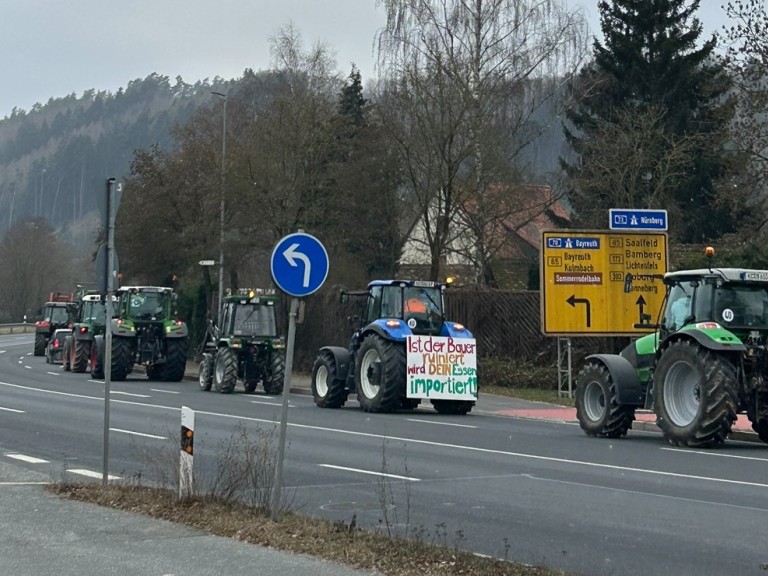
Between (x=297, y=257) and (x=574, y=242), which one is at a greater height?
(x=574, y=242)

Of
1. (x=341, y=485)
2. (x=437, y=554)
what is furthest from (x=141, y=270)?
(x=437, y=554)

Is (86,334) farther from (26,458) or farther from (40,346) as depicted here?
(26,458)

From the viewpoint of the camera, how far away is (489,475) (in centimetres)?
1398

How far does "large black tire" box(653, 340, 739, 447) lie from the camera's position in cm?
1653

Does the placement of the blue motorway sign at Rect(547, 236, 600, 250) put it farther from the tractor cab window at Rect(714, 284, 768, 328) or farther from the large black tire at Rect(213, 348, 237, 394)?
the tractor cab window at Rect(714, 284, 768, 328)

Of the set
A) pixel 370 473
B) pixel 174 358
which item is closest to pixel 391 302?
pixel 370 473

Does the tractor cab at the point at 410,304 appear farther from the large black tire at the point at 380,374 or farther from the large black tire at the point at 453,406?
the large black tire at the point at 453,406

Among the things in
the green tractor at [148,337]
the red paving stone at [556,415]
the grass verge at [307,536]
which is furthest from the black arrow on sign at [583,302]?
the grass verge at [307,536]

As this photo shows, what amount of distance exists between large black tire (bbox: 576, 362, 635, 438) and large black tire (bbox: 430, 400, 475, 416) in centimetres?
515

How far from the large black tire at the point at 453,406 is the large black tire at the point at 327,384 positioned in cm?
186

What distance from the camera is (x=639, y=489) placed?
12.7 m

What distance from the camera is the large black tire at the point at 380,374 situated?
2338 centimetres

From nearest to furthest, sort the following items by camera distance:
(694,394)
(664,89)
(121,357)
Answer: (694,394) < (121,357) < (664,89)

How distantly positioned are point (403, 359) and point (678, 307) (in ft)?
21.8
